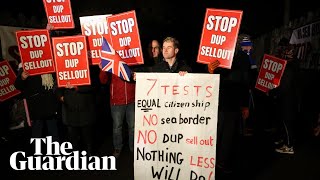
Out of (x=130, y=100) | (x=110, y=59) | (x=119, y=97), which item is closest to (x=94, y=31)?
(x=119, y=97)

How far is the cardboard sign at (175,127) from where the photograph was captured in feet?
13.2

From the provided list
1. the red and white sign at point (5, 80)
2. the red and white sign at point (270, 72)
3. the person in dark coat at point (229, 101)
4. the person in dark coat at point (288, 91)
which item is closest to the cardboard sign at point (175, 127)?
the person in dark coat at point (229, 101)

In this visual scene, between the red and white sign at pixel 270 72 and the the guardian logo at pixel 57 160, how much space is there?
3.26 metres

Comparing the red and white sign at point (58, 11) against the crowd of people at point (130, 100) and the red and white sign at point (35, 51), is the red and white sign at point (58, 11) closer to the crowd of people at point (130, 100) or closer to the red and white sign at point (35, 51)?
the crowd of people at point (130, 100)

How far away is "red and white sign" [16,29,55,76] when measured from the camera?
5328mm

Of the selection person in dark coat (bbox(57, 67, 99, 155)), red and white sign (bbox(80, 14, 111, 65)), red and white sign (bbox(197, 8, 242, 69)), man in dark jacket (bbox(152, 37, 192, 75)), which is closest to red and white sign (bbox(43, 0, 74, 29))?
red and white sign (bbox(80, 14, 111, 65))

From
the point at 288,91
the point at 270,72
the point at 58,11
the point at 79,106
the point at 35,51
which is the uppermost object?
the point at 58,11

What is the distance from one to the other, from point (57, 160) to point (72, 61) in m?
1.73

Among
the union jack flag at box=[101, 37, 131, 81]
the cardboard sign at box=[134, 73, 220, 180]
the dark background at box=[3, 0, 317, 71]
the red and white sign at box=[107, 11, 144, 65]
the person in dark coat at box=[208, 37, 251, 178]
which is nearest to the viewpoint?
the cardboard sign at box=[134, 73, 220, 180]

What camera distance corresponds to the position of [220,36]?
15.7 ft

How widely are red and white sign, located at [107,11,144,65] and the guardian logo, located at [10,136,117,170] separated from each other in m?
1.75

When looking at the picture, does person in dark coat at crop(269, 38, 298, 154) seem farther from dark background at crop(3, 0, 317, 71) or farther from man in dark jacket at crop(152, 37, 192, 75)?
dark background at crop(3, 0, 317, 71)

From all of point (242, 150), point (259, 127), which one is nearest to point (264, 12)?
point (259, 127)

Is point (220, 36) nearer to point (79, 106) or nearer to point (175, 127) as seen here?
point (175, 127)
